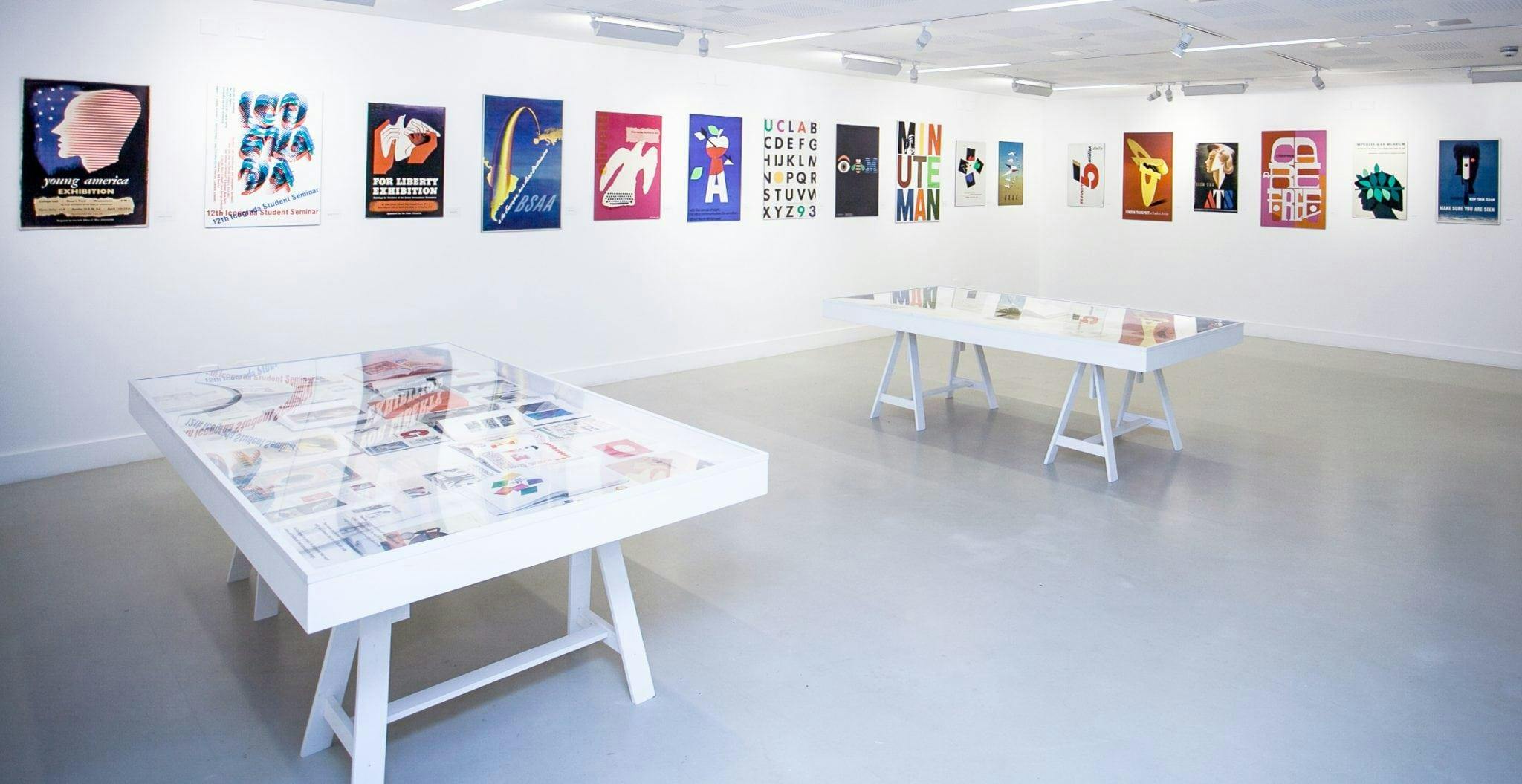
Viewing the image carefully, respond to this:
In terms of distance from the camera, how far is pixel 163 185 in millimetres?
5711

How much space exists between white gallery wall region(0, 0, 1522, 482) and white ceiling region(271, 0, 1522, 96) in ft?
1.29

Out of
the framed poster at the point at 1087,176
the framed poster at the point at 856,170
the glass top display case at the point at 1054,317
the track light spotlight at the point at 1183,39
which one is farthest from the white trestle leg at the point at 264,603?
the framed poster at the point at 1087,176

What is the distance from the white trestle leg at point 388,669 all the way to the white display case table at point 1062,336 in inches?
120

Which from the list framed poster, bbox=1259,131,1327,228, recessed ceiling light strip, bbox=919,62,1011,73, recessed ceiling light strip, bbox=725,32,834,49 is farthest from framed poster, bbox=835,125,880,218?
framed poster, bbox=1259,131,1327,228

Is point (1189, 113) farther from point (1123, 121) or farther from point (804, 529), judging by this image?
point (804, 529)

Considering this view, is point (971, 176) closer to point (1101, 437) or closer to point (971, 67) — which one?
point (971, 67)

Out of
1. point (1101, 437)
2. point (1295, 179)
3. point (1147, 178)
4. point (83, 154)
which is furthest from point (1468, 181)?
point (83, 154)

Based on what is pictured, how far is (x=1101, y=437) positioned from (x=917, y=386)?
117 cm

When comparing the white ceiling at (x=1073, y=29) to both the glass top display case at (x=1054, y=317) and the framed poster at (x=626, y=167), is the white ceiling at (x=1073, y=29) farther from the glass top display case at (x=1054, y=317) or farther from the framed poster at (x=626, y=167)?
the glass top display case at (x=1054, y=317)

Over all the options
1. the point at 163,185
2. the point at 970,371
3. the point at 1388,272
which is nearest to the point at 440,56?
the point at 163,185

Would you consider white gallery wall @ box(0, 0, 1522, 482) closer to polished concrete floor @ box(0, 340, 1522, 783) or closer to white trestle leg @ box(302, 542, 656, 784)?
polished concrete floor @ box(0, 340, 1522, 783)

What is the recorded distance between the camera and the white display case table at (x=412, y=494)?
7.93 feet

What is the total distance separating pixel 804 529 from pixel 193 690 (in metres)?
2.49

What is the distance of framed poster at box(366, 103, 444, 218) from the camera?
6496 millimetres
